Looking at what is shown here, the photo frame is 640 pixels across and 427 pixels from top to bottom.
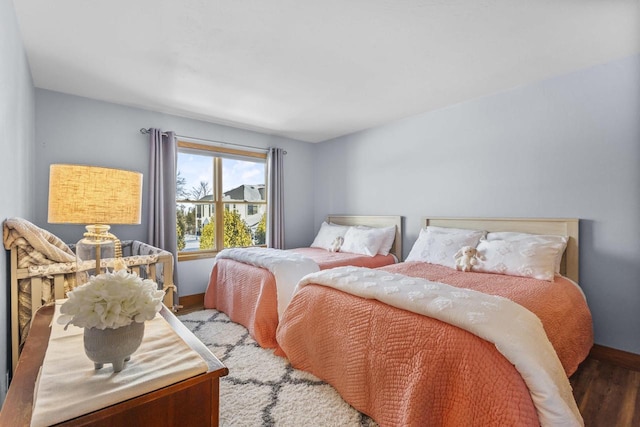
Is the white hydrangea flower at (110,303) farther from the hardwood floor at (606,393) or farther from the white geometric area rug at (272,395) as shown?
the hardwood floor at (606,393)

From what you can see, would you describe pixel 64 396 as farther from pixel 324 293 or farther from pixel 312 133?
pixel 312 133

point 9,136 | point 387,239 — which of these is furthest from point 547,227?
point 9,136

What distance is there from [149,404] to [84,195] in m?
1.06

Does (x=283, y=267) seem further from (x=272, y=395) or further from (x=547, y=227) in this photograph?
(x=547, y=227)

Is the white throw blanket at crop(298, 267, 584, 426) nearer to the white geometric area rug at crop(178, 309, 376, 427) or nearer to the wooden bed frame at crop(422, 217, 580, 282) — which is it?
the white geometric area rug at crop(178, 309, 376, 427)

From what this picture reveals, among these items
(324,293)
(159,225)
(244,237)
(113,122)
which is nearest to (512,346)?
(324,293)

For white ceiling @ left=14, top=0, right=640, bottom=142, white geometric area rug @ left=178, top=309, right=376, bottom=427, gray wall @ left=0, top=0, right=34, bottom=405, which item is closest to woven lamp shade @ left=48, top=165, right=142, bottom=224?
gray wall @ left=0, top=0, right=34, bottom=405

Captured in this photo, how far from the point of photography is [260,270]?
9.32ft

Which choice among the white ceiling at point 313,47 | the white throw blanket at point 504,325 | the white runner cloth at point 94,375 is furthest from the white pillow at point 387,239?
the white runner cloth at point 94,375

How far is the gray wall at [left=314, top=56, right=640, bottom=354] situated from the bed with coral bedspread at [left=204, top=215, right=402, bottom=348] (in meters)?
0.39

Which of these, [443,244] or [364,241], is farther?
[364,241]

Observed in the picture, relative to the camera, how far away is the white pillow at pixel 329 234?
13.4 feet

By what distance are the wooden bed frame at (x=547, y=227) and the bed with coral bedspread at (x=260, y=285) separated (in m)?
0.95

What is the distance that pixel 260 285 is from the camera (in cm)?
276
